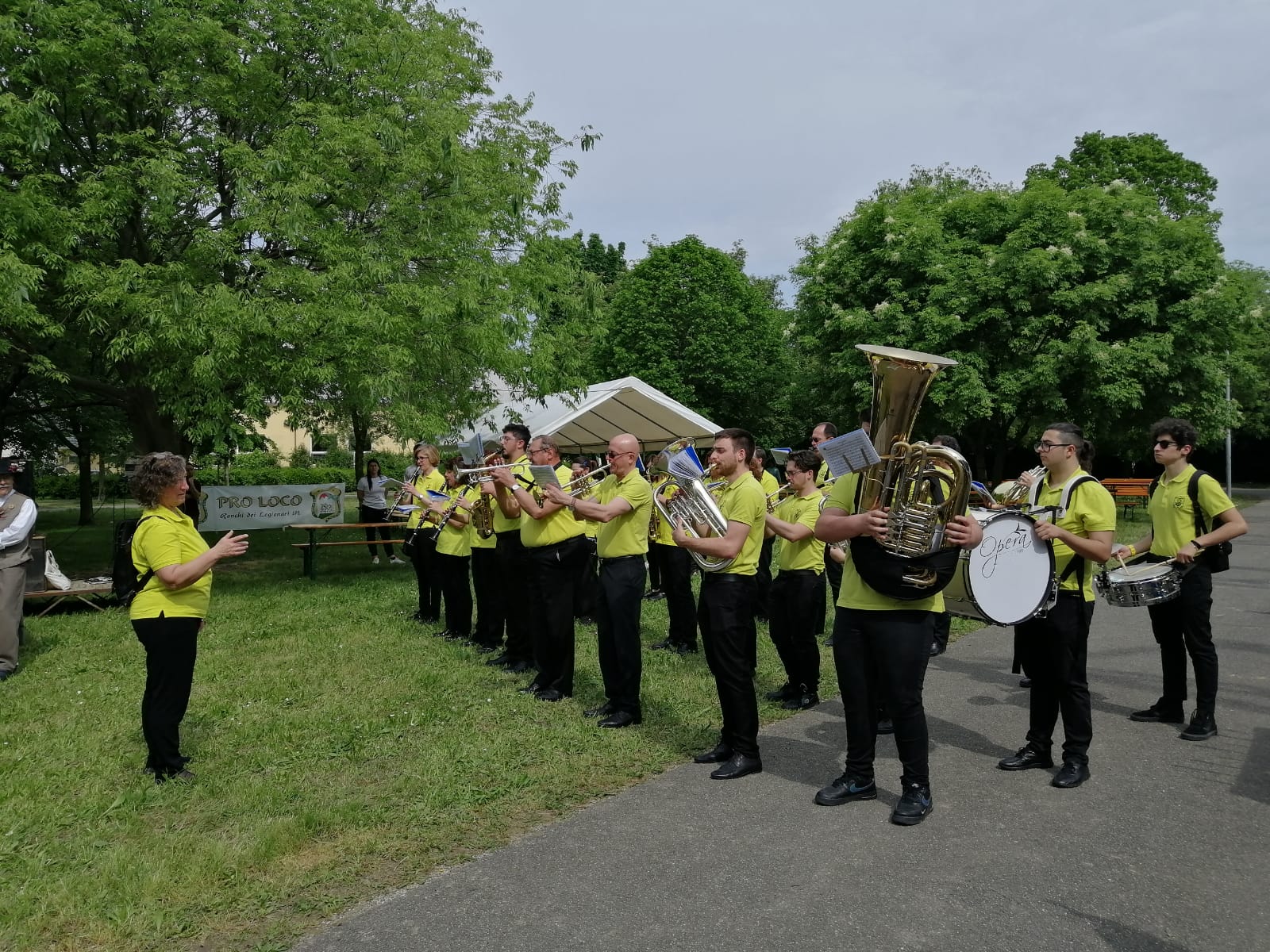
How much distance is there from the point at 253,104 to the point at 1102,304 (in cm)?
1850

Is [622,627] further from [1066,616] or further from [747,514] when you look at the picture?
[1066,616]

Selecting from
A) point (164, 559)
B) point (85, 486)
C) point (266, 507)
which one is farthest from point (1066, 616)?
point (85, 486)

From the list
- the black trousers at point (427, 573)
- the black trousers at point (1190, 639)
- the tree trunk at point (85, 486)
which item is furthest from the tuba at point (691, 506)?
the tree trunk at point (85, 486)

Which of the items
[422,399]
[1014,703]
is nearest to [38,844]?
[1014,703]

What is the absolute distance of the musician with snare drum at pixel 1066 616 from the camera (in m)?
4.82

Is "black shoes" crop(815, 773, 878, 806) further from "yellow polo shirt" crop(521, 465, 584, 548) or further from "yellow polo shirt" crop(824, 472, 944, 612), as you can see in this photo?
"yellow polo shirt" crop(521, 465, 584, 548)

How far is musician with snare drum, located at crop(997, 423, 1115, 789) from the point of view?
4.82 m

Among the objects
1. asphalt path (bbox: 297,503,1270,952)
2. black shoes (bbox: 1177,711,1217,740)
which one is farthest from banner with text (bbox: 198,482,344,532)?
black shoes (bbox: 1177,711,1217,740)

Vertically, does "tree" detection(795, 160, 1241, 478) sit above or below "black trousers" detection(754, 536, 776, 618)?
above

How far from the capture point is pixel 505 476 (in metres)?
6.40

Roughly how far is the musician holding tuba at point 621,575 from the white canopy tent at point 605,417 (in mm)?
9182

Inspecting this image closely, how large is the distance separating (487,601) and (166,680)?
374 cm

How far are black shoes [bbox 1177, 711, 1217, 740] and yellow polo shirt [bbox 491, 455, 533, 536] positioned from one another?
15.4 ft

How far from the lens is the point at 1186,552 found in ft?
18.0
